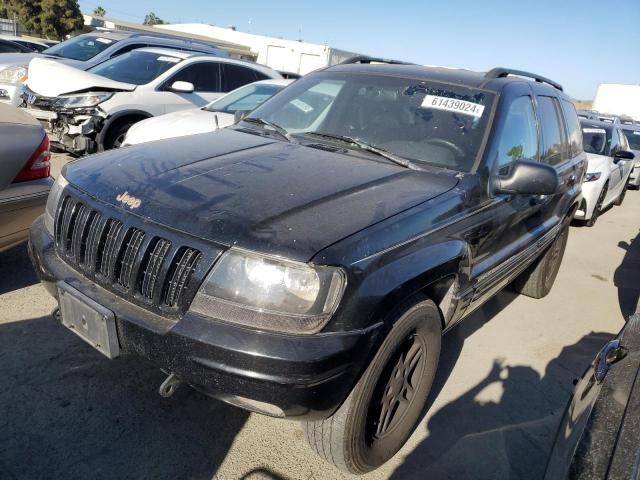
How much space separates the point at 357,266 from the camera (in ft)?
6.18

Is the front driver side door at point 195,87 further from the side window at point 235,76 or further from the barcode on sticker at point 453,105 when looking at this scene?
the barcode on sticker at point 453,105

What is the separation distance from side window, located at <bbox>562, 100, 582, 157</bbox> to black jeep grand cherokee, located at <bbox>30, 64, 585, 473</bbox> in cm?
130

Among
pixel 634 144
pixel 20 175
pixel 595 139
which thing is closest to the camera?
pixel 20 175

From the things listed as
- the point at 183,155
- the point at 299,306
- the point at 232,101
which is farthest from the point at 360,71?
the point at 232,101

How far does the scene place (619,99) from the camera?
101 ft

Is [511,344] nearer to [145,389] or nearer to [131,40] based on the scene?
[145,389]

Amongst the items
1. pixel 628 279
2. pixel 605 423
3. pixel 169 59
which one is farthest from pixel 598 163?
pixel 605 423

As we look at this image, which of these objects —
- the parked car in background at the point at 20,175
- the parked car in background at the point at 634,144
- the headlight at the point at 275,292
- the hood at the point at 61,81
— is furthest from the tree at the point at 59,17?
the headlight at the point at 275,292

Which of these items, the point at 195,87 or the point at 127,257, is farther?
the point at 195,87

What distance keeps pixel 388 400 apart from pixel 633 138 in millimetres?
13894

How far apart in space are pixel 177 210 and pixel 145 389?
1.20 meters

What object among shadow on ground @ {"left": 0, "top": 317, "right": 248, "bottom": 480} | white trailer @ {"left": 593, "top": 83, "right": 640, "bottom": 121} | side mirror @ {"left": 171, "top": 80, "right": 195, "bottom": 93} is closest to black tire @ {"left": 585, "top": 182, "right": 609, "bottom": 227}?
side mirror @ {"left": 171, "top": 80, "right": 195, "bottom": 93}

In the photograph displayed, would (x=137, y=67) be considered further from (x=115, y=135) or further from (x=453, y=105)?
(x=453, y=105)

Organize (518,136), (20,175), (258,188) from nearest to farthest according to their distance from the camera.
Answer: (258,188), (518,136), (20,175)
